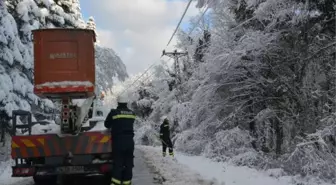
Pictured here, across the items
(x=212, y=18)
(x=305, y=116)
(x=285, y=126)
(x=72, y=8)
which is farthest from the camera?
(x=72, y=8)

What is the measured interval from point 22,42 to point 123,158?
17145 mm

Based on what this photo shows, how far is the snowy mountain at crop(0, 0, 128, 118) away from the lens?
20.8m

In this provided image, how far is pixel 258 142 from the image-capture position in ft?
60.8

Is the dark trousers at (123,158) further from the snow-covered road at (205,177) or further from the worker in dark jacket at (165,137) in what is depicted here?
the worker in dark jacket at (165,137)

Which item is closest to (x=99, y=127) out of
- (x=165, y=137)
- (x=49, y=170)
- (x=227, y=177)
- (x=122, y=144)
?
(x=49, y=170)

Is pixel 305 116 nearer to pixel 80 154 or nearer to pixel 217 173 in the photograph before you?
pixel 217 173

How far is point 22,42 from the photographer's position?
24203 mm

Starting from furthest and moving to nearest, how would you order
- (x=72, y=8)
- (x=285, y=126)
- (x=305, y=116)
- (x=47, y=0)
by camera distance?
(x=72, y=8)
(x=47, y=0)
(x=285, y=126)
(x=305, y=116)

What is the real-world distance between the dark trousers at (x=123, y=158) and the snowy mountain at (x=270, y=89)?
4.70 meters

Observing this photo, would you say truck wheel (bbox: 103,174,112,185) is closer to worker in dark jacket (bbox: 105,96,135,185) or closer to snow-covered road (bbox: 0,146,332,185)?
snow-covered road (bbox: 0,146,332,185)

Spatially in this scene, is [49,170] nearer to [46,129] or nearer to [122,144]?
[46,129]

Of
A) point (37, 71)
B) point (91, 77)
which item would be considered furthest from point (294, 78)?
point (37, 71)

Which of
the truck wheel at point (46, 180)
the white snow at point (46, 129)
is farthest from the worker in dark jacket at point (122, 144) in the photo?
the truck wheel at point (46, 180)

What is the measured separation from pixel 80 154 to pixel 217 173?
12.2ft
